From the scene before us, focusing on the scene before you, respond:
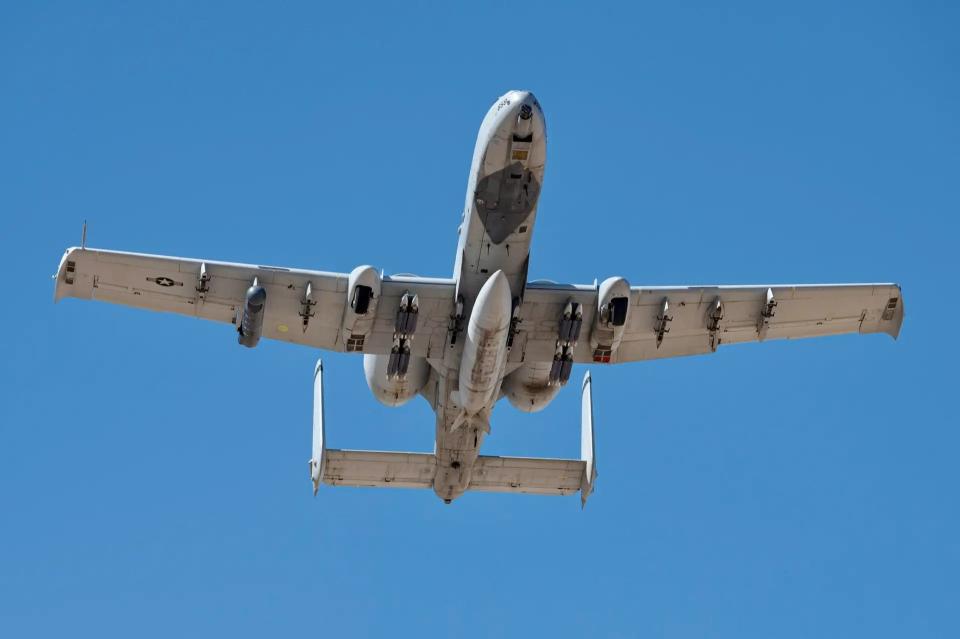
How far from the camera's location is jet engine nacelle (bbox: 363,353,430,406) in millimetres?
43906

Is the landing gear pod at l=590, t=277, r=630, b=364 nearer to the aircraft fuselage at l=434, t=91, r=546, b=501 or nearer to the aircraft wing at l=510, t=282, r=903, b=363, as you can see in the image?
the aircraft wing at l=510, t=282, r=903, b=363

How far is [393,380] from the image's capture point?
144 feet

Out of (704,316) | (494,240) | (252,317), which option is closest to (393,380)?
(252,317)

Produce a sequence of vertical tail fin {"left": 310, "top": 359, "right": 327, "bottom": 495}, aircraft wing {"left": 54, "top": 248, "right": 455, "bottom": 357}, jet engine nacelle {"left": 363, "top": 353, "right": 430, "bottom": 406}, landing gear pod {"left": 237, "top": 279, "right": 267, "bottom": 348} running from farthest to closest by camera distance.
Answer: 1. vertical tail fin {"left": 310, "top": 359, "right": 327, "bottom": 495}
2. jet engine nacelle {"left": 363, "top": 353, "right": 430, "bottom": 406}
3. aircraft wing {"left": 54, "top": 248, "right": 455, "bottom": 357}
4. landing gear pod {"left": 237, "top": 279, "right": 267, "bottom": 348}

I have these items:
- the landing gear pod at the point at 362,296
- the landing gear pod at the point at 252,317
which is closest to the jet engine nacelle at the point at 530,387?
the landing gear pod at the point at 362,296

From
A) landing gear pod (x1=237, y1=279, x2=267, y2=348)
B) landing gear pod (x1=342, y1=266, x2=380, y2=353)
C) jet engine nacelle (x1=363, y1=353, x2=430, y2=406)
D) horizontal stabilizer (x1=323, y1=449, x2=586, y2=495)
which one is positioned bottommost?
horizontal stabilizer (x1=323, y1=449, x2=586, y2=495)

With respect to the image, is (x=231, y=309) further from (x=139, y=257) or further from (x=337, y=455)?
Answer: (x=337, y=455)

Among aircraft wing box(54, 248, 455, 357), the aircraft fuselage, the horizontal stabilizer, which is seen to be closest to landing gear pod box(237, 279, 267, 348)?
aircraft wing box(54, 248, 455, 357)

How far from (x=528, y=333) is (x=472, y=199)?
16.3 ft

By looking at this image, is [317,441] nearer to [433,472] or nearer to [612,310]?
[433,472]

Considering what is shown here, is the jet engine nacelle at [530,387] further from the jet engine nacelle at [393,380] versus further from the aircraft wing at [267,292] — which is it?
the aircraft wing at [267,292]

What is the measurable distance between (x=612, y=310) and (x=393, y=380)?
6733 mm

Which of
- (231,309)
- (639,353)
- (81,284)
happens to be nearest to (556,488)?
(639,353)

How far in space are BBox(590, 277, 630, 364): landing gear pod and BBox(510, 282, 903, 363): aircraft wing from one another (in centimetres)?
27
